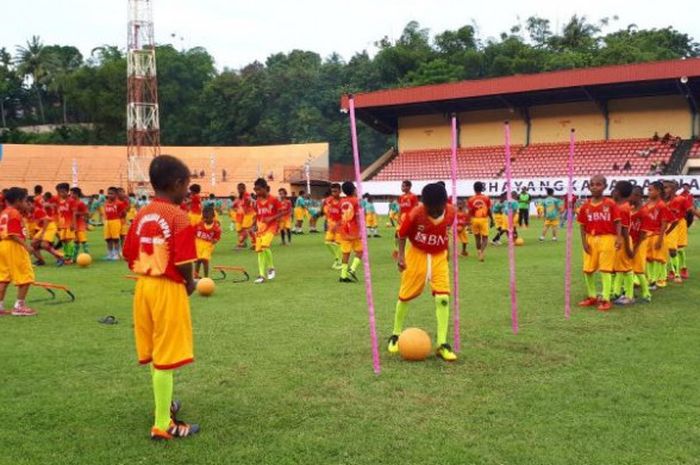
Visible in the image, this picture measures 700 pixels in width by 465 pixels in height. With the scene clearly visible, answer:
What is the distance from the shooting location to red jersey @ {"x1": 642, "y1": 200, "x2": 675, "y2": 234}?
11098 mm

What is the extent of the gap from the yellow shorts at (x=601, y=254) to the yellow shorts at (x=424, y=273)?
370cm

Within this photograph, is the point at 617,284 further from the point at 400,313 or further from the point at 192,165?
the point at 192,165

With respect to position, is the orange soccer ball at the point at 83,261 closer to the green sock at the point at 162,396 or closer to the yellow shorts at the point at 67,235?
the yellow shorts at the point at 67,235

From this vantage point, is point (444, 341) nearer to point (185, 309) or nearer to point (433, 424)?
point (433, 424)

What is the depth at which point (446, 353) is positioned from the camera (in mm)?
6848

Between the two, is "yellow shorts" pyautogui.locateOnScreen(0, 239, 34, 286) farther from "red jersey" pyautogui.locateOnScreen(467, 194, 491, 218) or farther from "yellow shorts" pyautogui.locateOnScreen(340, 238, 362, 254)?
"red jersey" pyautogui.locateOnScreen(467, 194, 491, 218)

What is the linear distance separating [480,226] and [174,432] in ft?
46.2

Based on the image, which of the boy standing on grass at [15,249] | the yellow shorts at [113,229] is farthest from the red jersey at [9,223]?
the yellow shorts at [113,229]

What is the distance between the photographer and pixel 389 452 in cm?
451

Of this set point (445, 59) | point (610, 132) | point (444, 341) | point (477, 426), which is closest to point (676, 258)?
point (444, 341)

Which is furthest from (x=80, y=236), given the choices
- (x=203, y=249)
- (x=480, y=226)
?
(x=480, y=226)

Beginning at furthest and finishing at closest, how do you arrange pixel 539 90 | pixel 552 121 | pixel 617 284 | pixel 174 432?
1. pixel 552 121
2. pixel 539 90
3. pixel 617 284
4. pixel 174 432

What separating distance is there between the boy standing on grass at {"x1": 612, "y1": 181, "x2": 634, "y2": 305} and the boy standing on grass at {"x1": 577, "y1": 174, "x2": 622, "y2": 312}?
0.45 feet

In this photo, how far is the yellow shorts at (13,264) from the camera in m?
9.78
